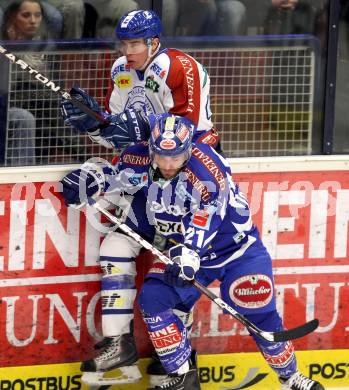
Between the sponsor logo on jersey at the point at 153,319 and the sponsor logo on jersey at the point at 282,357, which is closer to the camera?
the sponsor logo on jersey at the point at 153,319

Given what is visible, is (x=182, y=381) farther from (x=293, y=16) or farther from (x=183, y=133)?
(x=293, y=16)

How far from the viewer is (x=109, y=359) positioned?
6879mm

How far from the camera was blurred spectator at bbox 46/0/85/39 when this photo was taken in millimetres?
6711

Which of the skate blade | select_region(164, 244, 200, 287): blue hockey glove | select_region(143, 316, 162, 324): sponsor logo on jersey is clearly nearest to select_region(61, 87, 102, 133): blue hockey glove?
select_region(164, 244, 200, 287): blue hockey glove

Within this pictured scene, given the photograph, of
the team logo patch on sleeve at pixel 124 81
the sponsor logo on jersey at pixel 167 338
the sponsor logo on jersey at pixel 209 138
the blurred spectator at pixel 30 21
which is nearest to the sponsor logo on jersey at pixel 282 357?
the sponsor logo on jersey at pixel 167 338

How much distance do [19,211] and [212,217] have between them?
0.90 meters

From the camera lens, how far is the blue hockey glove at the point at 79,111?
21.7ft

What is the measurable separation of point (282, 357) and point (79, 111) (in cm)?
149

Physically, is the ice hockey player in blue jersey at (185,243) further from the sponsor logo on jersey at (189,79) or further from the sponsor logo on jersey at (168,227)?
the sponsor logo on jersey at (189,79)

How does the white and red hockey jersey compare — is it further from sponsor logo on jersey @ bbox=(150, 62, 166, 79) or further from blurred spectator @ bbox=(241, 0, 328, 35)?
blurred spectator @ bbox=(241, 0, 328, 35)

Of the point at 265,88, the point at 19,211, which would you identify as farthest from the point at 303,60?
the point at 19,211

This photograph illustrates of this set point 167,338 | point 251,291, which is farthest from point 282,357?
point 167,338

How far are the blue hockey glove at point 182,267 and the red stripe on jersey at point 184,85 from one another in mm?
633

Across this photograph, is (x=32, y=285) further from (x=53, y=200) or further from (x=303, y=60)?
(x=303, y=60)
